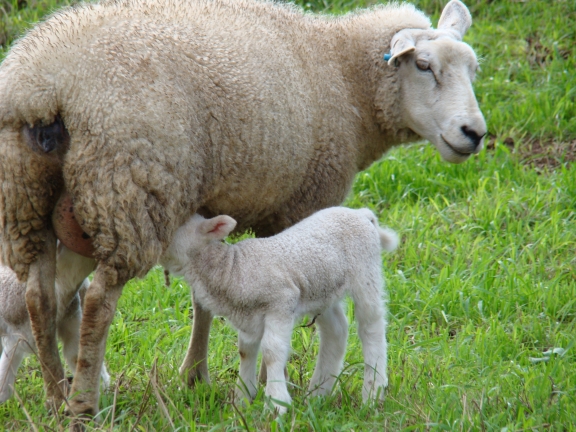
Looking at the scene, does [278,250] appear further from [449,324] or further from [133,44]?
[449,324]

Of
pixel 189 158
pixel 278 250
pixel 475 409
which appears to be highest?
pixel 189 158

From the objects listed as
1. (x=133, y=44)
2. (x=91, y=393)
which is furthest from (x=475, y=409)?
(x=133, y=44)

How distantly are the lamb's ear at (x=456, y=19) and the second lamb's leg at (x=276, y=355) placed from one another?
223cm

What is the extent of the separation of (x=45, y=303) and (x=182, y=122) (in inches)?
41.8

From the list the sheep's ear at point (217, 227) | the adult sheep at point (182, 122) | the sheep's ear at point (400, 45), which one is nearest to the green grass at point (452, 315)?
the adult sheep at point (182, 122)

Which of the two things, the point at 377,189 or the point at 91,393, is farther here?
the point at 377,189

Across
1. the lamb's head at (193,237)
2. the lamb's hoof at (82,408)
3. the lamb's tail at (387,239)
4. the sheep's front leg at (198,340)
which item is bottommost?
the sheep's front leg at (198,340)

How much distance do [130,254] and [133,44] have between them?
95 centimetres

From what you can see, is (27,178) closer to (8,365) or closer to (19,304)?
(19,304)

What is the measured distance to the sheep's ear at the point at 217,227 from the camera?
3779 millimetres

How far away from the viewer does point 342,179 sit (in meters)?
4.57

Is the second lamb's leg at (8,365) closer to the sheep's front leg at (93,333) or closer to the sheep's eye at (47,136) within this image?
the sheep's front leg at (93,333)

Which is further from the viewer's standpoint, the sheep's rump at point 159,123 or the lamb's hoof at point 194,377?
the lamb's hoof at point 194,377

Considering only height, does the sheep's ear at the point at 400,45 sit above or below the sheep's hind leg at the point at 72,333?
above
